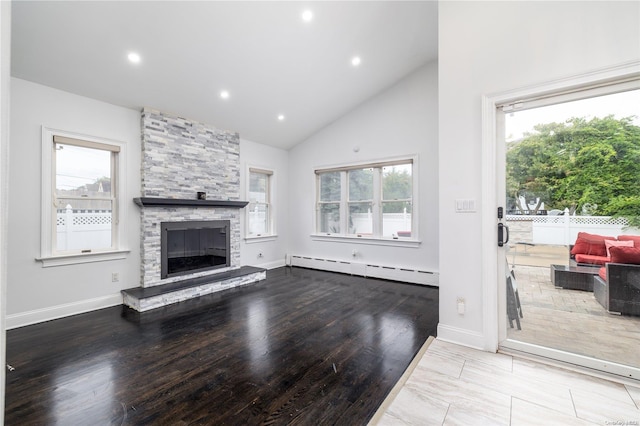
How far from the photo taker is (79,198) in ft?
11.8

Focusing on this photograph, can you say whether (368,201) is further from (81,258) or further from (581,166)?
(81,258)

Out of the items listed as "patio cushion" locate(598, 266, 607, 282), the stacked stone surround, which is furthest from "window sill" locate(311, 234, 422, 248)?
"patio cushion" locate(598, 266, 607, 282)

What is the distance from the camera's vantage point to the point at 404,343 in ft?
8.71

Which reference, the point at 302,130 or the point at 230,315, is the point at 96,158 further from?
the point at 302,130

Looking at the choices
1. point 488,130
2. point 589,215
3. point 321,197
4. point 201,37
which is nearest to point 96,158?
point 201,37

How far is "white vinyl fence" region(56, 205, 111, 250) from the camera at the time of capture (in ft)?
11.5

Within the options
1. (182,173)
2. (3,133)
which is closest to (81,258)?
(182,173)

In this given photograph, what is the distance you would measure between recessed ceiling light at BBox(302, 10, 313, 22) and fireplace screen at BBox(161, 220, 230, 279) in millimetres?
3370

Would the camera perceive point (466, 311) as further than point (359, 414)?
Yes

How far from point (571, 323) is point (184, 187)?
16.5ft

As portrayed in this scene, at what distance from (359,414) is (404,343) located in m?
1.07

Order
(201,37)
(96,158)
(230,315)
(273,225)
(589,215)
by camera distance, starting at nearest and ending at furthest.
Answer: (589,215) < (201,37) < (230,315) < (96,158) < (273,225)

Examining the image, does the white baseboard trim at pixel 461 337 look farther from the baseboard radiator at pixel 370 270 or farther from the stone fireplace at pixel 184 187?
the stone fireplace at pixel 184 187

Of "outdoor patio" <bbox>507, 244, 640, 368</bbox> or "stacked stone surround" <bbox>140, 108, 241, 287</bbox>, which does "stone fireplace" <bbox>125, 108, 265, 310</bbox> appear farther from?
"outdoor patio" <bbox>507, 244, 640, 368</bbox>
